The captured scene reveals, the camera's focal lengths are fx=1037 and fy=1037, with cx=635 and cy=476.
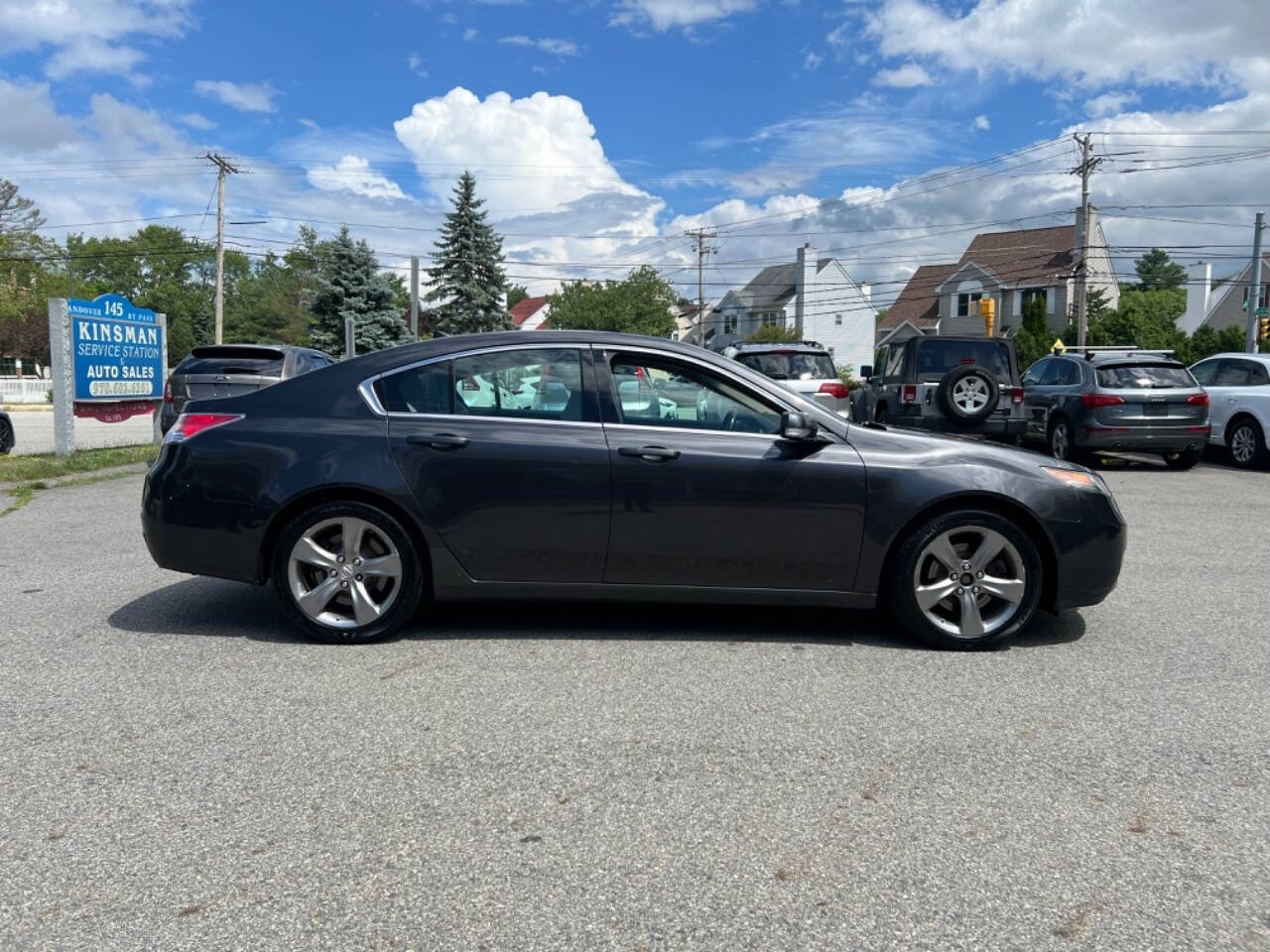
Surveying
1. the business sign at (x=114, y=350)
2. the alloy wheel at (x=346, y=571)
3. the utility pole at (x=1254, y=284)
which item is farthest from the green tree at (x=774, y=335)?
the alloy wheel at (x=346, y=571)

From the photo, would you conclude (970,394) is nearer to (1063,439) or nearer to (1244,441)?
(1063,439)

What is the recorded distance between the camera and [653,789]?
3.38 metres

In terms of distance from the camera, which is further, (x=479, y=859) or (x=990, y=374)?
(x=990, y=374)

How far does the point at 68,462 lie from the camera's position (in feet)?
43.1

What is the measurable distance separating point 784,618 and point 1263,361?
12412 mm

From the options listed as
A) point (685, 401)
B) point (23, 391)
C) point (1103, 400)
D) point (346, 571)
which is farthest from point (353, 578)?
point (23, 391)

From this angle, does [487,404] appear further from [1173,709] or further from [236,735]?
[1173,709]

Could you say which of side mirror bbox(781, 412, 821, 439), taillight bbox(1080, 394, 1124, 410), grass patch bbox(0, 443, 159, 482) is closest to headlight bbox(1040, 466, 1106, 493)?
side mirror bbox(781, 412, 821, 439)

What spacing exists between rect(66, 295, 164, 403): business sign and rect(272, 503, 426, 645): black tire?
11.5 m

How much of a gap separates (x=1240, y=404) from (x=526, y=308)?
11713cm

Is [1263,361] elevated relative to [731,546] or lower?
elevated

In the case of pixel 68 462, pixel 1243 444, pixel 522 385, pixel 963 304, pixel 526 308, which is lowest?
pixel 68 462

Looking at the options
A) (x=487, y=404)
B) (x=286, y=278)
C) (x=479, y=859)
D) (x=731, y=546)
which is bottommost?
(x=479, y=859)

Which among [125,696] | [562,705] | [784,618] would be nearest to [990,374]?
[784,618]
